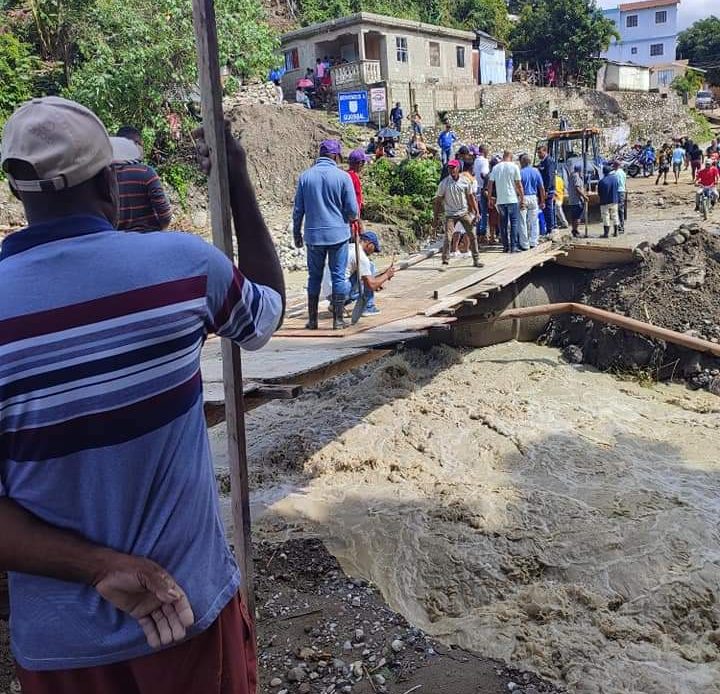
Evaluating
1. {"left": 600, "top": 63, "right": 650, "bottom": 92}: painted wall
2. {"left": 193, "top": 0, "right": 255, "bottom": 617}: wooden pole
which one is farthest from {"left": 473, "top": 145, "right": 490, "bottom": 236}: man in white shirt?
{"left": 600, "top": 63, "right": 650, "bottom": 92}: painted wall

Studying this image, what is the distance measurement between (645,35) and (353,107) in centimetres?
3688

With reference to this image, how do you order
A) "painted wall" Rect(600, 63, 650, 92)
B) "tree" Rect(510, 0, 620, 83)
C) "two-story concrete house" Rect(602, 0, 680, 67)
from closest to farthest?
"tree" Rect(510, 0, 620, 83) → "painted wall" Rect(600, 63, 650, 92) → "two-story concrete house" Rect(602, 0, 680, 67)

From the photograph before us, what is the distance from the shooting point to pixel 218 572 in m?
1.54

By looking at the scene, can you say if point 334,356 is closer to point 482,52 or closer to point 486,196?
point 486,196

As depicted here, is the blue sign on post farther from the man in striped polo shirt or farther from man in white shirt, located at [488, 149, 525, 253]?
the man in striped polo shirt

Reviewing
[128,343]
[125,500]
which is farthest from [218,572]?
[128,343]

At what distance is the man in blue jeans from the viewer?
5738mm

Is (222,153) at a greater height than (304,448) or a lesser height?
greater

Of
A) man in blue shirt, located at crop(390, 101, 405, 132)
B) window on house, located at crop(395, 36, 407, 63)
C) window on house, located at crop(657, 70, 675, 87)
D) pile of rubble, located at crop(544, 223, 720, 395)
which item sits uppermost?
window on house, located at crop(657, 70, 675, 87)

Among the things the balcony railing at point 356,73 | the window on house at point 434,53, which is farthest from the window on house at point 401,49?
the window on house at point 434,53

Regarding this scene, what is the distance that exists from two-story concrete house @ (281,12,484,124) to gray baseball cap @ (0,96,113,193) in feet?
78.5

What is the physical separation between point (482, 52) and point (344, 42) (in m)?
7.36

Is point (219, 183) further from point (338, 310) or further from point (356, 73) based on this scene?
point (356, 73)

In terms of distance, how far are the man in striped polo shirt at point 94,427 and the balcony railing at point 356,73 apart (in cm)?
2478
